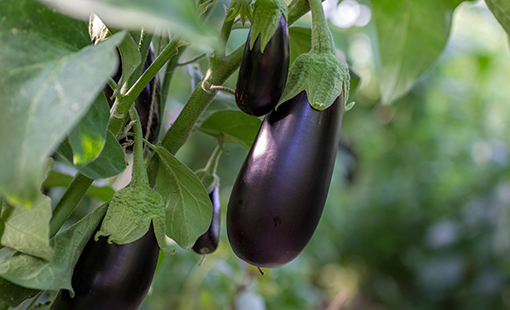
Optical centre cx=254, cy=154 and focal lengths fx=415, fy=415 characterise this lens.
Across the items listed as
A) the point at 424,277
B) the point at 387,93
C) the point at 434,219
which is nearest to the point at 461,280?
the point at 424,277

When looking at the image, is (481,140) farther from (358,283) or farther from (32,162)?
(32,162)

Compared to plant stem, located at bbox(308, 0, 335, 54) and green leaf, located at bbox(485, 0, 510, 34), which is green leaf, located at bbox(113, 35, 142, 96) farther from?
green leaf, located at bbox(485, 0, 510, 34)

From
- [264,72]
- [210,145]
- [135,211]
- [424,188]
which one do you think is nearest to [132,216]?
[135,211]

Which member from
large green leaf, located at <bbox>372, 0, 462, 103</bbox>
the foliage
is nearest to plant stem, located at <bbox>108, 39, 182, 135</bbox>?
the foliage

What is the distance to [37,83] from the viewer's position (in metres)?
0.14

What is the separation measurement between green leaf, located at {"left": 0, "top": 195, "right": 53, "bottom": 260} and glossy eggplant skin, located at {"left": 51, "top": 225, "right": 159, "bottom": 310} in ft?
0.09

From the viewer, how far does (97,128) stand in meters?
0.17

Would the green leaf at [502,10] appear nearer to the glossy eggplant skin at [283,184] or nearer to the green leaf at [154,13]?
the glossy eggplant skin at [283,184]

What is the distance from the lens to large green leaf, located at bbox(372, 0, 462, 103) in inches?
14.6

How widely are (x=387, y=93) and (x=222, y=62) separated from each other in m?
0.21

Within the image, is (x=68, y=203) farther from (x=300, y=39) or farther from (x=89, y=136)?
(x=300, y=39)

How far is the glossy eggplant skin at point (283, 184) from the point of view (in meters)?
0.23

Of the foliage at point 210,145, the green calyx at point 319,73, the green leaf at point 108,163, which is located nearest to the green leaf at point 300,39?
the foliage at point 210,145

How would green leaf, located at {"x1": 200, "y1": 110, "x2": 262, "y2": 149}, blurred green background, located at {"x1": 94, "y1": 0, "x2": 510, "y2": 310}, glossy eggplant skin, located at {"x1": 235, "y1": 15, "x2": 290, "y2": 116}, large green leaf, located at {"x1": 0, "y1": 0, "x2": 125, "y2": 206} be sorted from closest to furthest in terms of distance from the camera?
large green leaf, located at {"x1": 0, "y1": 0, "x2": 125, "y2": 206}
glossy eggplant skin, located at {"x1": 235, "y1": 15, "x2": 290, "y2": 116}
green leaf, located at {"x1": 200, "y1": 110, "x2": 262, "y2": 149}
blurred green background, located at {"x1": 94, "y1": 0, "x2": 510, "y2": 310}
